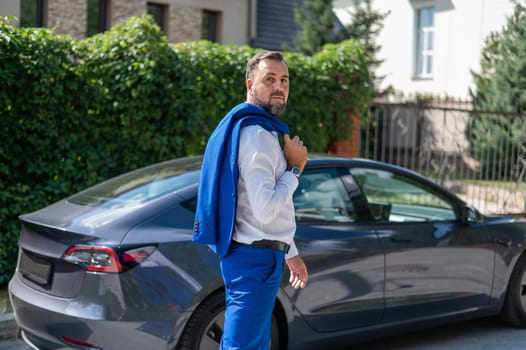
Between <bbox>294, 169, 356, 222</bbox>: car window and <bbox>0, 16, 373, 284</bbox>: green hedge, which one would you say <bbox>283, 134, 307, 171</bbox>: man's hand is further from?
<bbox>0, 16, 373, 284</bbox>: green hedge

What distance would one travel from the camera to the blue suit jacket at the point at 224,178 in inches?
118

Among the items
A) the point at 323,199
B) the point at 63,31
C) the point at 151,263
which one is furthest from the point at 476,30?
the point at 151,263

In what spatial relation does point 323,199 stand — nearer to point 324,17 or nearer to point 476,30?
point 324,17

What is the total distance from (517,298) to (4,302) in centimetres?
402

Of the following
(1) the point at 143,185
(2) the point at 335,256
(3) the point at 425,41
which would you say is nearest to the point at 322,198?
(2) the point at 335,256

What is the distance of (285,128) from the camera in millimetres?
3168

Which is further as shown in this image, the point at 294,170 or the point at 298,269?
the point at 298,269

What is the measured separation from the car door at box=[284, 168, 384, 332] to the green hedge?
2812 mm

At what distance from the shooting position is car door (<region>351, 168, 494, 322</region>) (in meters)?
4.93

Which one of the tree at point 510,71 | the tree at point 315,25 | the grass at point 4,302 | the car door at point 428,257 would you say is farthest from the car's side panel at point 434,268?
the tree at point 315,25

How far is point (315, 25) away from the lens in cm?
1639

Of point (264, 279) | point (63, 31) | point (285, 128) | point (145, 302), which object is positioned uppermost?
point (63, 31)

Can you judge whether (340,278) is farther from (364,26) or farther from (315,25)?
(364,26)

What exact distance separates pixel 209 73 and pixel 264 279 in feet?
17.4
